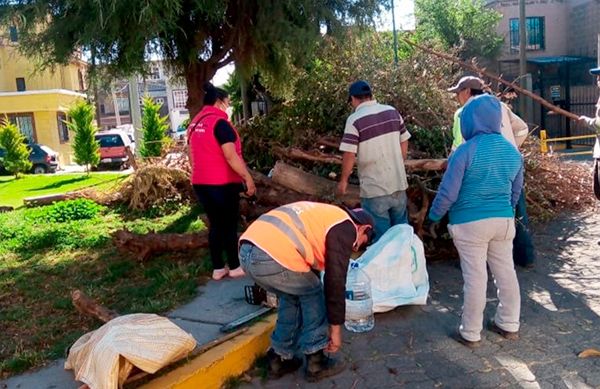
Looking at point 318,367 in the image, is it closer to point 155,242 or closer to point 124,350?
point 124,350

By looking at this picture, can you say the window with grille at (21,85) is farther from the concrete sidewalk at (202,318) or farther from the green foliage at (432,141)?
the concrete sidewalk at (202,318)

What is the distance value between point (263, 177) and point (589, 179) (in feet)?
15.0

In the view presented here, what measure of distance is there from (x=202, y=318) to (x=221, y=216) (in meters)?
1.08

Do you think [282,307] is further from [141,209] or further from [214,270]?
[141,209]

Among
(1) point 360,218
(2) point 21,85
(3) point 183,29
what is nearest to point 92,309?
(1) point 360,218

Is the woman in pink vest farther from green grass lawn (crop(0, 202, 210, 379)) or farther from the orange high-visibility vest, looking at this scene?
the orange high-visibility vest

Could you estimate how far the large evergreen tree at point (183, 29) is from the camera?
6223 millimetres

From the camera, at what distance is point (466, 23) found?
27594mm

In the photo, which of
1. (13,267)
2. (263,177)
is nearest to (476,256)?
(263,177)

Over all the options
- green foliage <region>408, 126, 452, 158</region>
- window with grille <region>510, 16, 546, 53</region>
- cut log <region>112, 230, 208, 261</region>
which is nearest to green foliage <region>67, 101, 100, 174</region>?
cut log <region>112, 230, 208, 261</region>

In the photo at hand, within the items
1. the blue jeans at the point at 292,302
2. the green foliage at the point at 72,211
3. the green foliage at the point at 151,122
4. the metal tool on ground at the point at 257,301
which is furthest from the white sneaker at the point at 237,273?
the green foliage at the point at 151,122

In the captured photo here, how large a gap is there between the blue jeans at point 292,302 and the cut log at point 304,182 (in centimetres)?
265

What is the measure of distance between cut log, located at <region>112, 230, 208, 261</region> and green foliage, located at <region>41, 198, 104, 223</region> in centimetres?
317

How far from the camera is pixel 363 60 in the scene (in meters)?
7.68
